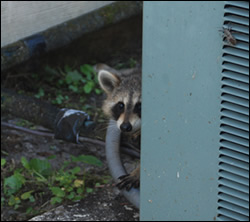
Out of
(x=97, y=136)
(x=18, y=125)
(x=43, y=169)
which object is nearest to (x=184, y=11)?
(x=97, y=136)

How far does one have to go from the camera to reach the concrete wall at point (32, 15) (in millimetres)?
4934

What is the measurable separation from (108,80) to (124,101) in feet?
0.98

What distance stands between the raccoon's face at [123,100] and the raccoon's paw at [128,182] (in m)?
0.39

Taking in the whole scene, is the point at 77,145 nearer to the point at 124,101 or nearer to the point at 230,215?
the point at 124,101

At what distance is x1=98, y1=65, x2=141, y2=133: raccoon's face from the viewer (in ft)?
13.3

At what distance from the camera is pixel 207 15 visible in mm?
2080

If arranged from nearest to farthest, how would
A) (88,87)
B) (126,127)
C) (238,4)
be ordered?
1. (238,4)
2. (126,127)
3. (88,87)

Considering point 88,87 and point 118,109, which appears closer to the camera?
point 118,109

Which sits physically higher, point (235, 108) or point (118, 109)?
point (118, 109)

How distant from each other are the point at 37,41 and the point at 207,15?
10.3 ft

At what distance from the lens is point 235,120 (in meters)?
2.17

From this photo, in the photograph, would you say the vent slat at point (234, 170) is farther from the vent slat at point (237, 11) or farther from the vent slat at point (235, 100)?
the vent slat at point (237, 11)

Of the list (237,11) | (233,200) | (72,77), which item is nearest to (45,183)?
(72,77)

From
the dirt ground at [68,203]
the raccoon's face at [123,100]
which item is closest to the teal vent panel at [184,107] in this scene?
the dirt ground at [68,203]
